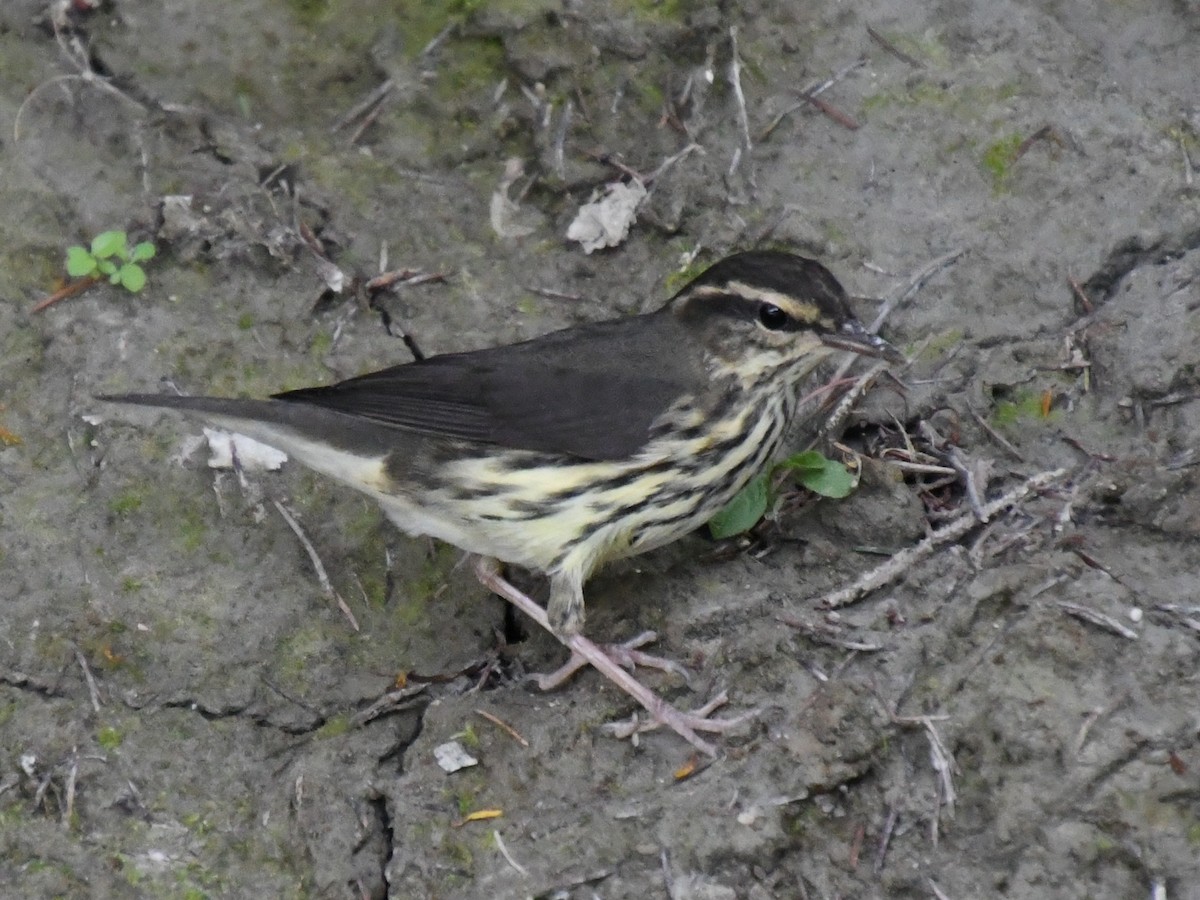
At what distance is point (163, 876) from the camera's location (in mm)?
4723

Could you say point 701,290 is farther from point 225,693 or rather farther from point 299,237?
point 225,693

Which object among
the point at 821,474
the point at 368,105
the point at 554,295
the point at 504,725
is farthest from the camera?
the point at 368,105

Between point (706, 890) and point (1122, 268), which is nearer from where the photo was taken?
point (706, 890)

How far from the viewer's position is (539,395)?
520cm

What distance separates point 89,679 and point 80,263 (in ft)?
5.53

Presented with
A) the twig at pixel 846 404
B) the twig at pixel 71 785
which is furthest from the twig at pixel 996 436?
the twig at pixel 71 785

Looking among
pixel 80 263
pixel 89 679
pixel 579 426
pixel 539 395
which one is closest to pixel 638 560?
pixel 579 426

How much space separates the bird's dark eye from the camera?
5098 mm

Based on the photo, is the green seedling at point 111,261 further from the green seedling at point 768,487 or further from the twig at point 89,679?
the green seedling at point 768,487

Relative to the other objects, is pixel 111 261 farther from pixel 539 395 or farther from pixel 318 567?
pixel 539 395

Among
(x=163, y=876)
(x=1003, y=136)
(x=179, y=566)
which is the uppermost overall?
(x=1003, y=136)

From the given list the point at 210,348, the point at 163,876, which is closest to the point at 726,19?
the point at 210,348

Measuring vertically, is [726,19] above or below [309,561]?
above

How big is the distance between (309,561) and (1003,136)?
3.21m
